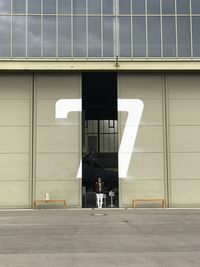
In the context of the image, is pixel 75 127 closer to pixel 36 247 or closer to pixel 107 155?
pixel 36 247

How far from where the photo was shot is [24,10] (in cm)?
2608

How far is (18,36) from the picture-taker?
2597 centimetres

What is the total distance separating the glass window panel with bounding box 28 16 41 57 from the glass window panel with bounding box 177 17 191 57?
27.6 ft

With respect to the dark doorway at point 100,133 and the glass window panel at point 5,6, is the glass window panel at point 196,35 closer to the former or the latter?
the dark doorway at point 100,133

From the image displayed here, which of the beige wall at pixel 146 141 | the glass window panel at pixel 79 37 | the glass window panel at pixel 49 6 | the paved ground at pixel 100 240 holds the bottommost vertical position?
the paved ground at pixel 100 240

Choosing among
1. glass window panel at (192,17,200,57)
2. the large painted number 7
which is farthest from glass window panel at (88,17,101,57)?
glass window panel at (192,17,200,57)

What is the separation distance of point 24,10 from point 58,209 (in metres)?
12.0

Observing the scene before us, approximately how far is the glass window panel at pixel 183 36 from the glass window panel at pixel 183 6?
0.43 m

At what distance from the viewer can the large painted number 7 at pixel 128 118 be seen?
25953 millimetres

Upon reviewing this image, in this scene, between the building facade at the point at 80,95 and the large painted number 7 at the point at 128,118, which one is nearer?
the building facade at the point at 80,95

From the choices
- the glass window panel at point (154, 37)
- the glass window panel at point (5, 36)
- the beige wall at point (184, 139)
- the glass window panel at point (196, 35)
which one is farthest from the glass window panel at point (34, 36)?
the glass window panel at point (196, 35)

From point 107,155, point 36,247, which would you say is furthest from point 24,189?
point 107,155

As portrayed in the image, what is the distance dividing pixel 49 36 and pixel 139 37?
541 centimetres

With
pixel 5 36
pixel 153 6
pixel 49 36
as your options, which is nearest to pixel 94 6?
pixel 49 36
